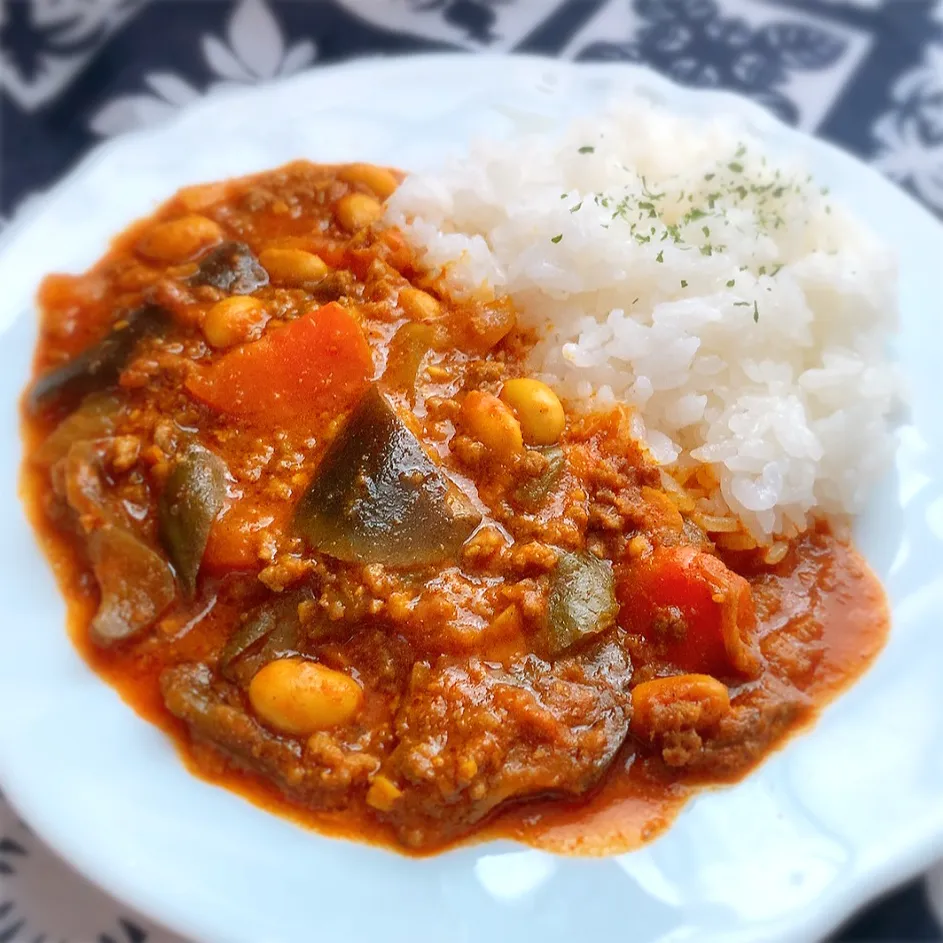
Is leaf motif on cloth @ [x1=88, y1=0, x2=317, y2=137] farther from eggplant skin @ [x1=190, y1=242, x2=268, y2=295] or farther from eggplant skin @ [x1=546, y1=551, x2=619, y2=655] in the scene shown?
eggplant skin @ [x1=546, y1=551, x2=619, y2=655]

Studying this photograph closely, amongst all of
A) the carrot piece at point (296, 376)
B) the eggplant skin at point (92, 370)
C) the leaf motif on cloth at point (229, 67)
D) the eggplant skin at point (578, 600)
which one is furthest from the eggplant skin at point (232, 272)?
the eggplant skin at point (578, 600)

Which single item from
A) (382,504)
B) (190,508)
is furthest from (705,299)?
(190,508)

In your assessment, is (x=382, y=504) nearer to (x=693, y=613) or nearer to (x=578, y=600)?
(x=578, y=600)

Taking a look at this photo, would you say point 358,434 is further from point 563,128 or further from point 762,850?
point 563,128

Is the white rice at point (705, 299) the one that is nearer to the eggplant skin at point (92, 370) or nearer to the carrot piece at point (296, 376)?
the carrot piece at point (296, 376)

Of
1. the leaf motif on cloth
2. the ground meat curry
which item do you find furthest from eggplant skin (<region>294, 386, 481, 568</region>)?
the leaf motif on cloth
